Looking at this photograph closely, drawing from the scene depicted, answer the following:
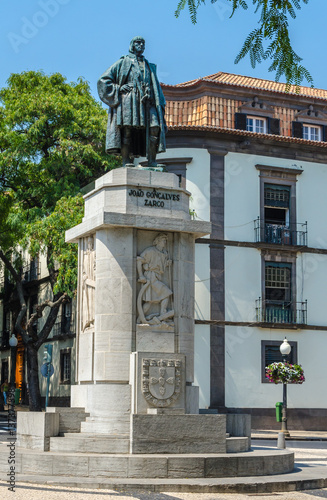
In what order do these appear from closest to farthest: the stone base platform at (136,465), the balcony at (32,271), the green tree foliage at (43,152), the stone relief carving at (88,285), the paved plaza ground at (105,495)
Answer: the paved plaza ground at (105,495) < the stone base platform at (136,465) < the stone relief carving at (88,285) < the green tree foliage at (43,152) < the balcony at (32,271)

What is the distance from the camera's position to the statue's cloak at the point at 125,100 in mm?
15305

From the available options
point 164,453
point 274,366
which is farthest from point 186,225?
point 274,366

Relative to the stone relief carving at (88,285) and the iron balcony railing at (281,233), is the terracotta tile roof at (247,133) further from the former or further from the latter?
the stone relief carving at (88,285)

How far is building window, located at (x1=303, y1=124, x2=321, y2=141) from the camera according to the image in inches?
1467

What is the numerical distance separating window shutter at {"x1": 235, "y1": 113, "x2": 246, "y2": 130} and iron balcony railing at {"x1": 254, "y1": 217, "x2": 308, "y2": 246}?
4.06m

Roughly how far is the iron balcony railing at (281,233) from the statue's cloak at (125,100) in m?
19.0

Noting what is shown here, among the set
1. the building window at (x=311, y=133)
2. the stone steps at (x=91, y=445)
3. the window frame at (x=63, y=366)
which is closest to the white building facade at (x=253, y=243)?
the building window at (x=311, y=133)

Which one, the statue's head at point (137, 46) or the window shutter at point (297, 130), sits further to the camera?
the window shutter at point (297, 130)

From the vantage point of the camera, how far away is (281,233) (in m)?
34.9

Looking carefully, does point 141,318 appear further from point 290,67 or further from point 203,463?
point 290,67

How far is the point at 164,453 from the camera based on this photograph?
1276cm

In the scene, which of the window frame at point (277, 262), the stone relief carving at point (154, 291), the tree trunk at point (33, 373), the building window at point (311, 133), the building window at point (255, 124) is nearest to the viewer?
the stone relief carving at point (154, 291)

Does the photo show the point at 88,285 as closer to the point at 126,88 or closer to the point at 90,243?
the point at 90,243

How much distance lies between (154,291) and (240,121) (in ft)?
73.9
